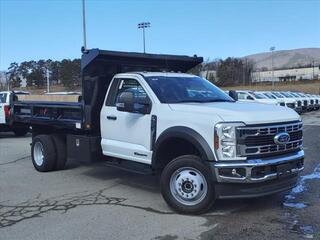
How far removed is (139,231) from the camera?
5.95m

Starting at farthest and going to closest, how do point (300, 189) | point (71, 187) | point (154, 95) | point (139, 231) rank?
point (71, 187) → point (300, 189) → point (154, 95) → point (139, 231)

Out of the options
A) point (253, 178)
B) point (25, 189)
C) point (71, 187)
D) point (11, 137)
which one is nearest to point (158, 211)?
point (253, 178)

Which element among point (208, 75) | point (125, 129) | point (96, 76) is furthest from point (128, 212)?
point (208, 75)

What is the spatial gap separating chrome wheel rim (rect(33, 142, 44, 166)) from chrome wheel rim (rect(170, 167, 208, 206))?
4.37 metres

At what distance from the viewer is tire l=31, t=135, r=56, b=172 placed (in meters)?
10.0

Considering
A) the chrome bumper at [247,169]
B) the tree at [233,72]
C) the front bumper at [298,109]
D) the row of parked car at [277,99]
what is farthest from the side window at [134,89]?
the tree at [233,72]

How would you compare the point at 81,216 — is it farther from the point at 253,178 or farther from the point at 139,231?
the point at 253,178

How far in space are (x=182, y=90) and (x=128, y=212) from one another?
227cm

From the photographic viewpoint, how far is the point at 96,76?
29.0 feet

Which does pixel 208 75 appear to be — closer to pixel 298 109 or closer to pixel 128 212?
pixel 298 109

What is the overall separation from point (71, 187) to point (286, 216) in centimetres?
402

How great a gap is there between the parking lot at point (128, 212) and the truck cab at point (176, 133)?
0.39 metres

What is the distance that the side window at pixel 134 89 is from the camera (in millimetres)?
7680

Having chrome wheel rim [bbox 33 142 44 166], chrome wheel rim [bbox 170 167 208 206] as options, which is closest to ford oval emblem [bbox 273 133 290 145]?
chrome wheel rim [bbox 170 167 208 206]
